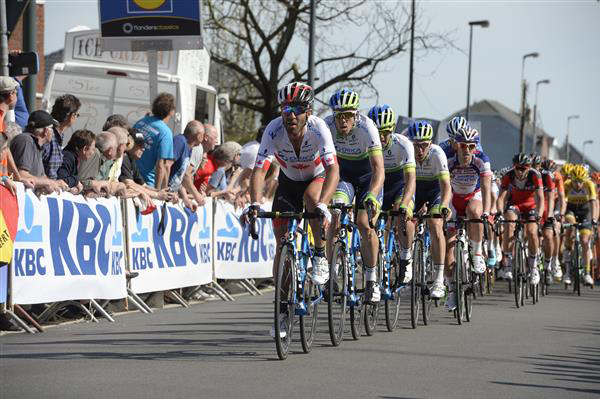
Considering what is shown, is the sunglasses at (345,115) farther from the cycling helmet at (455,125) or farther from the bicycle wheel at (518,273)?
the bicycle wheel at (518,273)

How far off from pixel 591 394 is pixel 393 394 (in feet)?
4.81

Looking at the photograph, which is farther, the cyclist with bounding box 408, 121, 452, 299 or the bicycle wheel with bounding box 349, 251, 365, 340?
the cyclist with bounding box 408, 121, 452, 299

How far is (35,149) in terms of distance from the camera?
1152 centimetres

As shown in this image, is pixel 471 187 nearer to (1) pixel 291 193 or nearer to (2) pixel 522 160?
(2) pixel 522 160

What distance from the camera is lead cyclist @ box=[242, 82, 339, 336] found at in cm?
970

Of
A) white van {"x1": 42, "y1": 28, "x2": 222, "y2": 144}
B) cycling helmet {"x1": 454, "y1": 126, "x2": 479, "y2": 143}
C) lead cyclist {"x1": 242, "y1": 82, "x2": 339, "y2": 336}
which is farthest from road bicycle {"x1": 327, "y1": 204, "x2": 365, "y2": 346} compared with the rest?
white van {"x1": 42, "y1": 28, "x2": 222, "y2": 144}

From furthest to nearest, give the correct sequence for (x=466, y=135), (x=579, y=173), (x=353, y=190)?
1. (x=579, y=173)
2. (x=466, y=135)
3. (x=353, y=190)

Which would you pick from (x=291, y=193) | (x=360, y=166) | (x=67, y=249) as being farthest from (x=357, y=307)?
(x=67, y=249)

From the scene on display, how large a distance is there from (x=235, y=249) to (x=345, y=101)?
19.6ft

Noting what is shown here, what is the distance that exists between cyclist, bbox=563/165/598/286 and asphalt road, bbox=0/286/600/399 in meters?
8.68

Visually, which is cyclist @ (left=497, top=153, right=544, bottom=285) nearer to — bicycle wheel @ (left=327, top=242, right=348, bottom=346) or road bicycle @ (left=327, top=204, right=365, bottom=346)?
road bicycle @ (left=327, top=204, right=365, bottom=346)

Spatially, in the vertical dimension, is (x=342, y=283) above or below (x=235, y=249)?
above

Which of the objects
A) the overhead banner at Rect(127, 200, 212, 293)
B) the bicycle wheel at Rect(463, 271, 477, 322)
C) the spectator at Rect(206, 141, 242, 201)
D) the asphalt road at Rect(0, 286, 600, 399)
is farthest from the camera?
the spectator at Rect(206, 141, 242, 201)

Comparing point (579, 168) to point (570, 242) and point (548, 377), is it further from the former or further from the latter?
point (548, 377)
